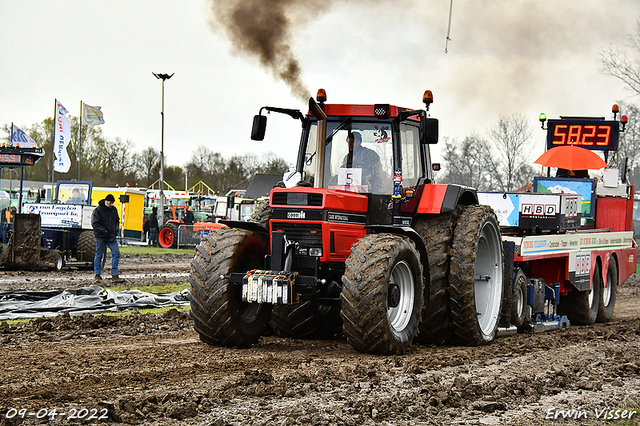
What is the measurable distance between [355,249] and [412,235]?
969 mm

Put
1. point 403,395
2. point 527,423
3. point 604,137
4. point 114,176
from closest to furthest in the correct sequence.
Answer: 1. point 527,423
2. point 403,395
3. point 604,137
4. point 114,176

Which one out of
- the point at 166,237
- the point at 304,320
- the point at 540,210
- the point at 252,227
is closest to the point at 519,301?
the point at 540,210

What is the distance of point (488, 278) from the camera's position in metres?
9.66

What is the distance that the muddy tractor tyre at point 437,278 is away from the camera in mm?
8383

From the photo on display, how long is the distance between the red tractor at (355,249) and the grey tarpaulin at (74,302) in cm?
375

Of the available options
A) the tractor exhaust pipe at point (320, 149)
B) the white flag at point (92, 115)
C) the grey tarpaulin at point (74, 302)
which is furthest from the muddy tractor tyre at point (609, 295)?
the white flag at point (92, 115)

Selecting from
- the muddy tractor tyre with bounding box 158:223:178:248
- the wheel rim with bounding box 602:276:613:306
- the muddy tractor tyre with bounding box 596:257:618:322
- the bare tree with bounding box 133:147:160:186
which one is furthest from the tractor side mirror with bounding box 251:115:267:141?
the bare tree with bounding box 133:147:160:186

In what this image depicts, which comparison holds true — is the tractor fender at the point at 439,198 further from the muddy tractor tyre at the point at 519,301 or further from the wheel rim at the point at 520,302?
the wheel rim at the point at 520,302

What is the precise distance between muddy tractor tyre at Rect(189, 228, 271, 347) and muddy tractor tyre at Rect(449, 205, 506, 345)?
2356mm

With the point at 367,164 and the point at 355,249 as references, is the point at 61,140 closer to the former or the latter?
the point at 367,164

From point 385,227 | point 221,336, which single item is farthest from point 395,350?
point 221,336

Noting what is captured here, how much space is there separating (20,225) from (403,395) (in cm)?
1441

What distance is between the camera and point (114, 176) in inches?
2628

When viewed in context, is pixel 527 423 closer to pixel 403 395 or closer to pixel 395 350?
pixel 403 395
